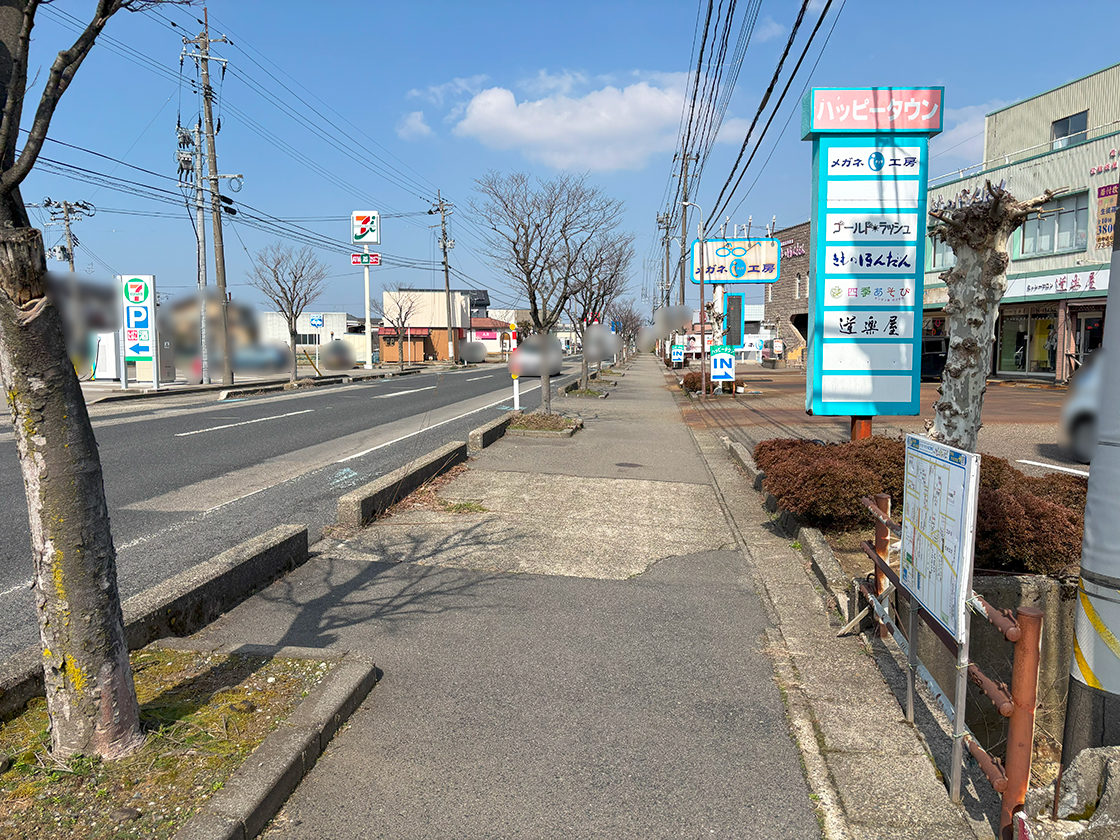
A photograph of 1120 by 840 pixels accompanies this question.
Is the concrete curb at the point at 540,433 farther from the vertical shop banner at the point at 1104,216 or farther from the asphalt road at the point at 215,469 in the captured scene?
the vertical shop banner at the point at 1104,216

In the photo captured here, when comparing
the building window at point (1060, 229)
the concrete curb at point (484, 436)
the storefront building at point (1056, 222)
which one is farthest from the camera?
the building window at point (1060, 229)

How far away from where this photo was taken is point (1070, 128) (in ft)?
103

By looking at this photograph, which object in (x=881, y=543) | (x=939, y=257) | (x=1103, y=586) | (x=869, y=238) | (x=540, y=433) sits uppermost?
(x=939, y=257)

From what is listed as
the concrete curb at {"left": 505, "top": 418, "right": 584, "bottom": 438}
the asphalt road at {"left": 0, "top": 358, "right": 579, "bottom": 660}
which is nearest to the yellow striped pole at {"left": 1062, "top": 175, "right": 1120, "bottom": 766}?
the asphalt road at {"left": 0, "top": 358, "right": 579, "bottom": 660}

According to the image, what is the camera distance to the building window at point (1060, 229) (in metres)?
27.3

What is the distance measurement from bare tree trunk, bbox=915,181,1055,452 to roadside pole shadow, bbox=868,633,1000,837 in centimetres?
256

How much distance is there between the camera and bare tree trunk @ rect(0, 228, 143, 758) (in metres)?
2.84

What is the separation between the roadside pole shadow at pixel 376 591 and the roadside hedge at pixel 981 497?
2849mm

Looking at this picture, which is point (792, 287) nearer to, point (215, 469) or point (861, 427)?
point (861, 427)

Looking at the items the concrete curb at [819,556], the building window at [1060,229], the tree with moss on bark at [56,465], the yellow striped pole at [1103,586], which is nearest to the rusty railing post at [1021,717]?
the yellow striped pole at [1103,586]

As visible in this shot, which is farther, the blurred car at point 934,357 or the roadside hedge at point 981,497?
the blurred car at point 934,357

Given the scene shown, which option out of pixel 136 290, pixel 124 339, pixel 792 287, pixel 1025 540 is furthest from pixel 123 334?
pixel 792 287

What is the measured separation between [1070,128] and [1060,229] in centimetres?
618

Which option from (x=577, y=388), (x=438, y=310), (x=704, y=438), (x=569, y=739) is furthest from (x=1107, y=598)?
(x=438, y=310)
